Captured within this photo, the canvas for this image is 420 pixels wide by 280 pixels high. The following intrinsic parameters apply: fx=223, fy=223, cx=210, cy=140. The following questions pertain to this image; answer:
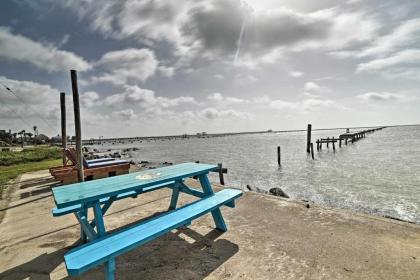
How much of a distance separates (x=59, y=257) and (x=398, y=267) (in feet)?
15.6

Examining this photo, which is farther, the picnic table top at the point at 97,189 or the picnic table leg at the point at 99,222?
the picnic table leg at the point at 99,222

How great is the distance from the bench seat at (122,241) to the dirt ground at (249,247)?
0.65m

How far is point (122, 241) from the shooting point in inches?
98.2

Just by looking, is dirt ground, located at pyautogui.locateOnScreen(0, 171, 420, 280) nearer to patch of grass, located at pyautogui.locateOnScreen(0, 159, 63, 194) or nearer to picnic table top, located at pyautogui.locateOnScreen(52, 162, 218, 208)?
picnic table top, located at pyautogui.locateOnScreen(52, 162, 218, 208)

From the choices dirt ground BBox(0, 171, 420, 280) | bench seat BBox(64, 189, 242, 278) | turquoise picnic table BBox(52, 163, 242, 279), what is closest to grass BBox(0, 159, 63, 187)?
dirt ground BBox(0, 171, 420, 280)

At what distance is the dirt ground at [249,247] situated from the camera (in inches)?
115

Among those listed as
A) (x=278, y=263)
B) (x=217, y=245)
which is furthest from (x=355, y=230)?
(x=217, y=245)

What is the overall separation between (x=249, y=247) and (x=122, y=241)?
1970 mm

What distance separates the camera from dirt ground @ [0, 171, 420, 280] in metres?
2.91

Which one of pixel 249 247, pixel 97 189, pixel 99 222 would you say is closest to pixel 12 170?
pixel 97 189

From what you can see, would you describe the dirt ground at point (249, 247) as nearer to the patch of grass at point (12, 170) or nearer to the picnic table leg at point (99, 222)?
the picnic table leg at point (99, 222)

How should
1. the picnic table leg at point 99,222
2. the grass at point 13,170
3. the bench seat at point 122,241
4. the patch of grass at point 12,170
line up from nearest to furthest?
the bench seat at point 122,241 < the picnic table leg at point 99,222 < the patch of grass at point 12,170 < the grass at point 13,170

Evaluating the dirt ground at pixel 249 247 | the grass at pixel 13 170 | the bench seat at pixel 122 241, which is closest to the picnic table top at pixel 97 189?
the bench seat at pixel 122 241

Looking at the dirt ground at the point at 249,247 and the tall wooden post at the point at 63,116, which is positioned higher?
the tall wooden post at the point at 63,116
